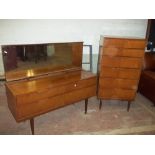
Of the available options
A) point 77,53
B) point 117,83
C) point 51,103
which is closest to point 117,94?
point 117,83

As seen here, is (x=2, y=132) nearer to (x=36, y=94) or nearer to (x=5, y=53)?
(x=36, y=94)

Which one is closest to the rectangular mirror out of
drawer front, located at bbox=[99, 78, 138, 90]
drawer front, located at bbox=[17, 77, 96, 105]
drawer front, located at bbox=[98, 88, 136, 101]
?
drawer front, located at bbox=[17, 77, 96, 105]

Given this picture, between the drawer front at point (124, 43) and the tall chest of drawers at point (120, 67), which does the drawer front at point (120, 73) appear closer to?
the tall chest of drawers at point (120, 67)

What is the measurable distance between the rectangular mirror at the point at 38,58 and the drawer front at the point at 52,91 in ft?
1.23

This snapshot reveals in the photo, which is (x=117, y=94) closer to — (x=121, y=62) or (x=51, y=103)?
(x=121, y=62)

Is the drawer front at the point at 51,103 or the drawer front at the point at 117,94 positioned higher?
the drawer front at the point at 51,103

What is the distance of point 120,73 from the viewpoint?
113 inches

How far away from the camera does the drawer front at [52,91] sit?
2063 mm

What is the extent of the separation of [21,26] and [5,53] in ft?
4.47

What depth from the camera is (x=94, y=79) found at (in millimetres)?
2725

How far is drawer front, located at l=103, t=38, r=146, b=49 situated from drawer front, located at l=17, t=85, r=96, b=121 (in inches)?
27.3

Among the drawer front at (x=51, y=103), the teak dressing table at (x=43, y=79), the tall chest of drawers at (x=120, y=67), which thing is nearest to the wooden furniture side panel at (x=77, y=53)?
the teak dressing table at (x=43, y=79)

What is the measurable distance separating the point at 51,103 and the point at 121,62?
4.15ft

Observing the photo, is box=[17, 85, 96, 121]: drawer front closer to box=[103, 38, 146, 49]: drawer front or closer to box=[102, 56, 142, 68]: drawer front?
box=[102, 56, 142, 68]: drawer front
